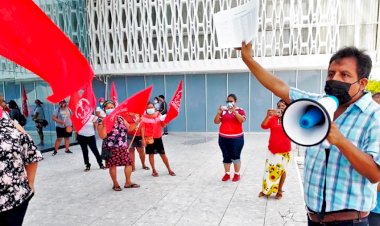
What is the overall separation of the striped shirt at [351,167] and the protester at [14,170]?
6.50ft

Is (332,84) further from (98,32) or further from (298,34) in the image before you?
(98,32)

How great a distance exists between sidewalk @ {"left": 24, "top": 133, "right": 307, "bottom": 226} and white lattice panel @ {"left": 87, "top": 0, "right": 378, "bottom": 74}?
7.68 metres

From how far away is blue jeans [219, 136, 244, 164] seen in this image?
561 centimetres

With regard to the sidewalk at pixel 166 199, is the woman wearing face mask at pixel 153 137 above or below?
above

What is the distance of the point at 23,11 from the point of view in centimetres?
197

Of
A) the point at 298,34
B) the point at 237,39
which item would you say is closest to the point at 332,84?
the point at 237,39

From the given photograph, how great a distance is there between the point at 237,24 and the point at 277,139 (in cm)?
329

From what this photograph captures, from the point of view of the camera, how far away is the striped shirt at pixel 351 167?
150 centimetres

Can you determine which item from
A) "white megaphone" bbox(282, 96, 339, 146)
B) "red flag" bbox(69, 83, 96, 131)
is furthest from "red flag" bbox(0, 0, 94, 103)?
"white megaphone" bbox(282, 96, 339, 146)

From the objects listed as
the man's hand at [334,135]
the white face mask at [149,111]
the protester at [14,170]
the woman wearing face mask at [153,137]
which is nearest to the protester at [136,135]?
the woman wearing face mask at [153,137]

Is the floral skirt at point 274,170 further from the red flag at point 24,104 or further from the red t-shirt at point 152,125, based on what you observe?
the red flag at point 24,104

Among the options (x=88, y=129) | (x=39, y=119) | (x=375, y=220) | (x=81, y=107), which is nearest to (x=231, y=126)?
(x=81, y=107)

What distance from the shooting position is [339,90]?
1479 millimetres

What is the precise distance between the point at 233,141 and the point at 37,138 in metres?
8.90
